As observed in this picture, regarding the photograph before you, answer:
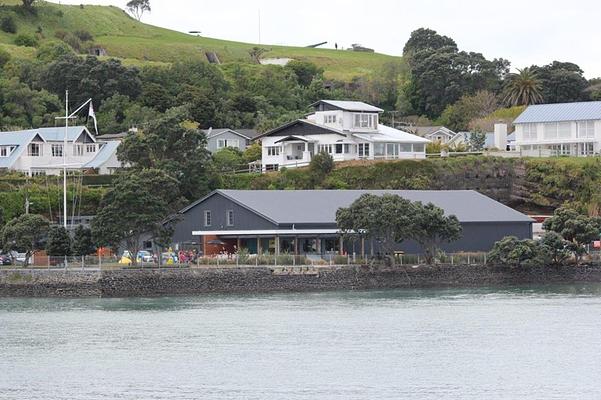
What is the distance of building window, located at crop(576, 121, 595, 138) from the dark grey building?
77.6ft

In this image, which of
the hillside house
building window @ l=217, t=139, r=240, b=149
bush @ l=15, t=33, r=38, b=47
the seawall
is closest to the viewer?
the seawall

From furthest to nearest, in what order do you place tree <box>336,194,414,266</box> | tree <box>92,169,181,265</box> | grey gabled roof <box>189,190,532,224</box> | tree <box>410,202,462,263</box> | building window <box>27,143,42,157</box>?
building window <box>27,143,42,157</box>
grey gabled roof <box>189,190,532,224</box>
tree <box>410,202,462,263</box>
tree <box>92,169,181,265</box>
tree <box>336,194,414,266</box>

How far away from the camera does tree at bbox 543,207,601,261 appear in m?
72.8

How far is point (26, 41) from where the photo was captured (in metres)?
146

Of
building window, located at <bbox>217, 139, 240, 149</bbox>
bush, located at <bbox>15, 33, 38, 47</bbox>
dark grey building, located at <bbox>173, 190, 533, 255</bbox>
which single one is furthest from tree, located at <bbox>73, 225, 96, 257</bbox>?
bush, located at <bbox>15, 33, 38, 47</bbox>

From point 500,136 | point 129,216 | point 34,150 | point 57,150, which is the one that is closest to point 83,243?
point 129,216

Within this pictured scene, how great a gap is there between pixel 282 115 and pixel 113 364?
254 ft

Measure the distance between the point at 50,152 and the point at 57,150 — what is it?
101 centimetres

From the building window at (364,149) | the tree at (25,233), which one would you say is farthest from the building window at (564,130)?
the tree at (25,233)

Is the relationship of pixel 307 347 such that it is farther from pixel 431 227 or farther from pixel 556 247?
pixel 556 247

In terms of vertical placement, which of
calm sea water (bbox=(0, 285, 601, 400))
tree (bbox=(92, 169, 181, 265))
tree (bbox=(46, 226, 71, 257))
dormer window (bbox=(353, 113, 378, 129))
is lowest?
calm sea water (bbox=(0, 285, 601, 400))

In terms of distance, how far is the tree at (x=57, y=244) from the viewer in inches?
2790

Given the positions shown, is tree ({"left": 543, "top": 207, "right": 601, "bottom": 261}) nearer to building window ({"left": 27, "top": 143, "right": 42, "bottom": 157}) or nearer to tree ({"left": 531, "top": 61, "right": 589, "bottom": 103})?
building window ({"left": 27, "top": 143, "right": 42, "bottom": 157})

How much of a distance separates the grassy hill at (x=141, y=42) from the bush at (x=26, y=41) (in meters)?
0.91
